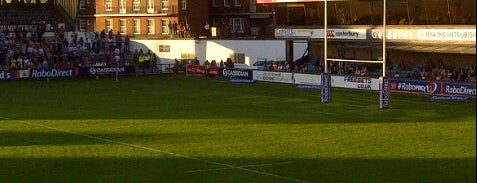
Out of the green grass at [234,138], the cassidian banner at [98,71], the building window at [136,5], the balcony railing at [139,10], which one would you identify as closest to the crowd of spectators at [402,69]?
the green grass at [234,138]

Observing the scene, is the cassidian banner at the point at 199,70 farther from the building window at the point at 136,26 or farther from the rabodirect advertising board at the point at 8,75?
the building window at the point at 136,26

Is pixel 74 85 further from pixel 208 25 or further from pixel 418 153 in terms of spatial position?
pixel 418 153

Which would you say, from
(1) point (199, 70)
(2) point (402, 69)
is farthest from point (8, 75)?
(2) point (402, 69)

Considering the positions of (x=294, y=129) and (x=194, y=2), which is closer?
(x=294, y=129)

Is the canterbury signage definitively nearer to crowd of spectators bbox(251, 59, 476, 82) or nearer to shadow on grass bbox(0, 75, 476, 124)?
crowd of spectators bbox(251, 59, 476, 82)

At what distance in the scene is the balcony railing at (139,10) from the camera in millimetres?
75125

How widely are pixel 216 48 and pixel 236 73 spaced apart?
38.2ft

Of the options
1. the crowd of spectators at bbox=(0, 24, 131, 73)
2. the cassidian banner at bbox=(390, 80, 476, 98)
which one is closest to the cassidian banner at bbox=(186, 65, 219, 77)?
the crowd of spectators at bbox=(0, 24, 131, 73)

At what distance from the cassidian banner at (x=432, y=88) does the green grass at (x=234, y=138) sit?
1.51 feet

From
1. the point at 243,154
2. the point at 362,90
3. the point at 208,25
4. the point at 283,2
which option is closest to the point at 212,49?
the point at 208,25

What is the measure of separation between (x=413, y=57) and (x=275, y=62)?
34.2 ft

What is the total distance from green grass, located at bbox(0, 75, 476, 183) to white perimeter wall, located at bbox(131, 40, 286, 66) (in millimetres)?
17579

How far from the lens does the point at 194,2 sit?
76.9 metres
